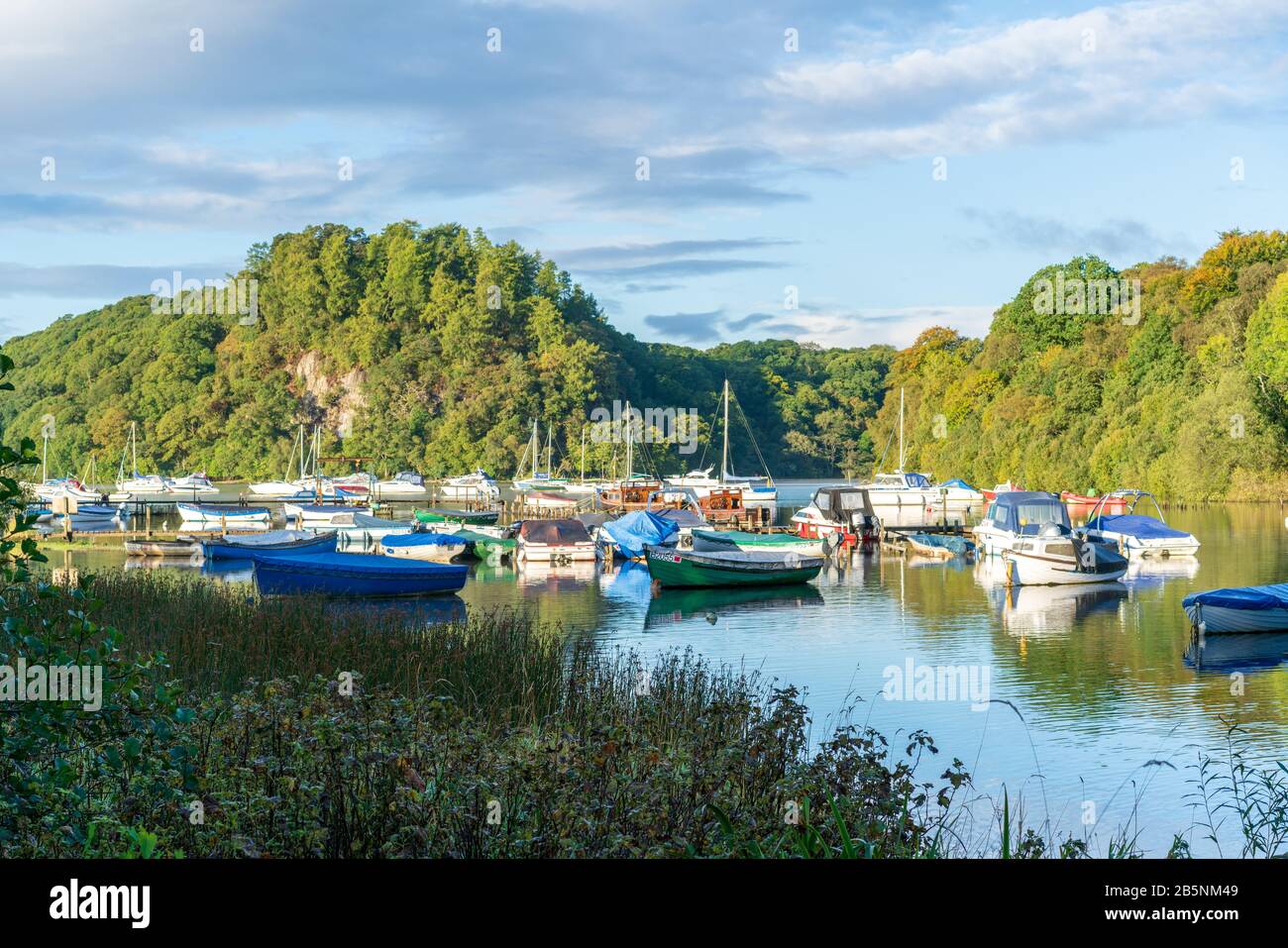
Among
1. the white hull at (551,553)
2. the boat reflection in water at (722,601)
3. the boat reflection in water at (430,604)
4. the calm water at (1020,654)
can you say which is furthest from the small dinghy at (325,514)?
the boat reflection in water at (722,601)

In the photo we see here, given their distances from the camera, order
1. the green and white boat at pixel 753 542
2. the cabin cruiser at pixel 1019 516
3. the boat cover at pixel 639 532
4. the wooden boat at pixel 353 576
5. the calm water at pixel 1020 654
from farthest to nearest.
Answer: the boat cover at pixel 639 532 → the green and white boat at pixel 753 542 → the cabin cruiser at pixel 1019 516 → the wooden boat at pixel 353 576 → the calm water at pixel 1020 654

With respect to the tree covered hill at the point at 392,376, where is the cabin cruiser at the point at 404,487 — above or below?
below

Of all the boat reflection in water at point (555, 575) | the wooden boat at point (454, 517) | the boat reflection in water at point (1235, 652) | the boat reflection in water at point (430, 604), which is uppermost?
the wooden boat at point (454, 517)

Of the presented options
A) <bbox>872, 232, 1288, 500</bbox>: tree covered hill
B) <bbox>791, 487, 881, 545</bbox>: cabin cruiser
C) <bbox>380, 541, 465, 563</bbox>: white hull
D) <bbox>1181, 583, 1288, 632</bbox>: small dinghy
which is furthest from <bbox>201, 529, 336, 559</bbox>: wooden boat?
<bbox>872, 232, 1288, 500</bbox>: tree covered hill

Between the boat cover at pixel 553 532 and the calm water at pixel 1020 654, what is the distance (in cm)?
126

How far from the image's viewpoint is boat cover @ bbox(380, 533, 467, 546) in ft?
152

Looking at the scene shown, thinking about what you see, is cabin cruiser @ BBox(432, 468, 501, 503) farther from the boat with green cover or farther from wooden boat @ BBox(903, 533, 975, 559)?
wooden boat @ BBox(903, 533, 975, 559)

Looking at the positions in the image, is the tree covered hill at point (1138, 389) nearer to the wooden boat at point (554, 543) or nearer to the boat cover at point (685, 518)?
the boat cover at point (685, 518)

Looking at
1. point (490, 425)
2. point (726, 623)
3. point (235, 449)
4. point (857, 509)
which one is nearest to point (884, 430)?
point (490, 425)

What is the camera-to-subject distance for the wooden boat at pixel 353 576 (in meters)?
32.1
